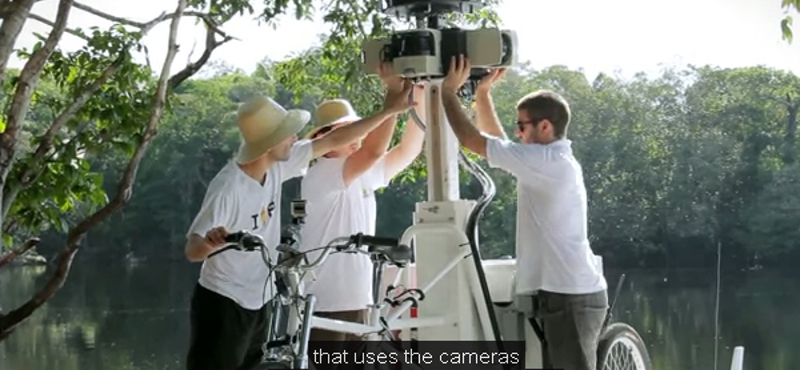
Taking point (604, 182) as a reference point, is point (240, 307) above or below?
below

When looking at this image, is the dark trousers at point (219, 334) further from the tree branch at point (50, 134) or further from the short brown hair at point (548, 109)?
the tree branch at point (50, 134)

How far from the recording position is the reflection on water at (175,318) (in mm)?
8344

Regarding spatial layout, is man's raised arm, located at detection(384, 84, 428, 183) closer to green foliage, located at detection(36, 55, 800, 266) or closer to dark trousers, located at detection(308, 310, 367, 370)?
dark trousers, located at detection(308, 310, 367, 370)

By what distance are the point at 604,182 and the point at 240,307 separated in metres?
4.02

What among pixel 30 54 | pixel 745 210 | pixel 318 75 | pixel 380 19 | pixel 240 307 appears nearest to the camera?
pixel 240 307

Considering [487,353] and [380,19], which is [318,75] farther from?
[487,353]

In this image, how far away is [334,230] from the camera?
11.8 ft

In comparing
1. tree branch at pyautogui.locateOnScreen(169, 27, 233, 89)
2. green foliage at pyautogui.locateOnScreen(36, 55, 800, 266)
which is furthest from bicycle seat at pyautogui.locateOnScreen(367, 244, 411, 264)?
green foliage at pyautogui.locateOnScreen(36, 55, 800, 266)

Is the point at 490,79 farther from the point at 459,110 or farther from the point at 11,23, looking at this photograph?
the point at 11,23

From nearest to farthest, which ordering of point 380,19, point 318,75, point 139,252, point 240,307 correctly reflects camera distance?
point 240,307 < point 380,19 < point 318,75 < point 139,252

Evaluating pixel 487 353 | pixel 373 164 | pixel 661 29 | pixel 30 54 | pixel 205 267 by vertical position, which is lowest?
pixel 487 353

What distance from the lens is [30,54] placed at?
4805 mm

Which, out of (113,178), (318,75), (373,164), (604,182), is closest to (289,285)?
(373,164)

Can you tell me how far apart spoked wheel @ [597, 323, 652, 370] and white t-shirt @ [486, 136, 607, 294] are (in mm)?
334
